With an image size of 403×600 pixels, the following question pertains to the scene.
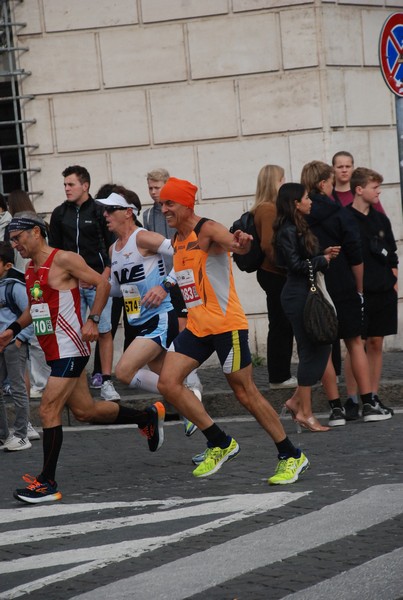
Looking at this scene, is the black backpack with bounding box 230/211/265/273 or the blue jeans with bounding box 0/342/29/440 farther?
the black backpack with bounding box 230/211/265/273

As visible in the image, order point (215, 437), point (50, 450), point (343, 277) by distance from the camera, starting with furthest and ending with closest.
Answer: point (343, 277) → point (215, 437) → point (50, 450)

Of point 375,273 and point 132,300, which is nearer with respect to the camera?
point 132,300

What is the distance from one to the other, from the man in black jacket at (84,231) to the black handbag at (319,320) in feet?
9.10

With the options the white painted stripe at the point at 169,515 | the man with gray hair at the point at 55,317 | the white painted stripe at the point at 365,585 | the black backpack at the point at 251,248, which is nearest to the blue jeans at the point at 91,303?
the black backpack at the point at 251,248

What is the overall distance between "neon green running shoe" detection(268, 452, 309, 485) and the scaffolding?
694cm

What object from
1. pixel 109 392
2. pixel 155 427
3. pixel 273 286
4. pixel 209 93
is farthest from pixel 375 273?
pixel 209 93

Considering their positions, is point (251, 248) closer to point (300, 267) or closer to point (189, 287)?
point (300, 267)

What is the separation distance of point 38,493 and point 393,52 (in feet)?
19.5

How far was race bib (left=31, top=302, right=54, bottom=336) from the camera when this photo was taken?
27.8 ft

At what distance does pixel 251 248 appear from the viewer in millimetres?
11695

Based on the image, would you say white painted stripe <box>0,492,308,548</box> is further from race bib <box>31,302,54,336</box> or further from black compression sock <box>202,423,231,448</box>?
race bib <box>31,302,54,336</box>

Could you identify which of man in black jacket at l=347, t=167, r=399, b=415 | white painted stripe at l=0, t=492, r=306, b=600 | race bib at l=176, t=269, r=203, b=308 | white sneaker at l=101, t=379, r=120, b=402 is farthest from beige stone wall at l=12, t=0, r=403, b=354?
white painted stripe at l=0, t=492, r=306, b=600

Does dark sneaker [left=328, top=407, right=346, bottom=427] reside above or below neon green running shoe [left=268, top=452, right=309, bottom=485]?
below

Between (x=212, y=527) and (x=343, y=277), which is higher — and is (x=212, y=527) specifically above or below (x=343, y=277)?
below
